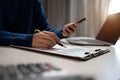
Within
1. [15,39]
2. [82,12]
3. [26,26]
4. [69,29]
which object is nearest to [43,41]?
[15,39]

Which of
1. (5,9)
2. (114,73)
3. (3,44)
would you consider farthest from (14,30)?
(114,73)

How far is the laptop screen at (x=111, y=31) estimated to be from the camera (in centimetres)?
127

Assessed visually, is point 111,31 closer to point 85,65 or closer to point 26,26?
point 26,26

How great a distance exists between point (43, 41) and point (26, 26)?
1.86 ft

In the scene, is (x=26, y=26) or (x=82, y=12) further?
(x=82, y=12)

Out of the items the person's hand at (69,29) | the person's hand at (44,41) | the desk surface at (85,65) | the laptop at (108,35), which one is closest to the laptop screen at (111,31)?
the laptop at (108,35)

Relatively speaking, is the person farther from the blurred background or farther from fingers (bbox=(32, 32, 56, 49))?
the blurred background

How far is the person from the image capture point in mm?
917

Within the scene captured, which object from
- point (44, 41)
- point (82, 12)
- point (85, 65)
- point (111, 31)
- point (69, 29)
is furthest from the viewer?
point (82, 12)

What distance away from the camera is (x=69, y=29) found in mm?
1221

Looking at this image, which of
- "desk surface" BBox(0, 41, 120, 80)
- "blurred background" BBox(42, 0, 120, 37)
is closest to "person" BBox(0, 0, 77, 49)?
"desk surface" BBox(0, 41, 120, 80)

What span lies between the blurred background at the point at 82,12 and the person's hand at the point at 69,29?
103cm

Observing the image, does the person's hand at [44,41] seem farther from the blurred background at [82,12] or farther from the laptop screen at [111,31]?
the blurred background at [82,12]

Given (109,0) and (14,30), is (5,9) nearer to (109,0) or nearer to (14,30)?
(14,30)
